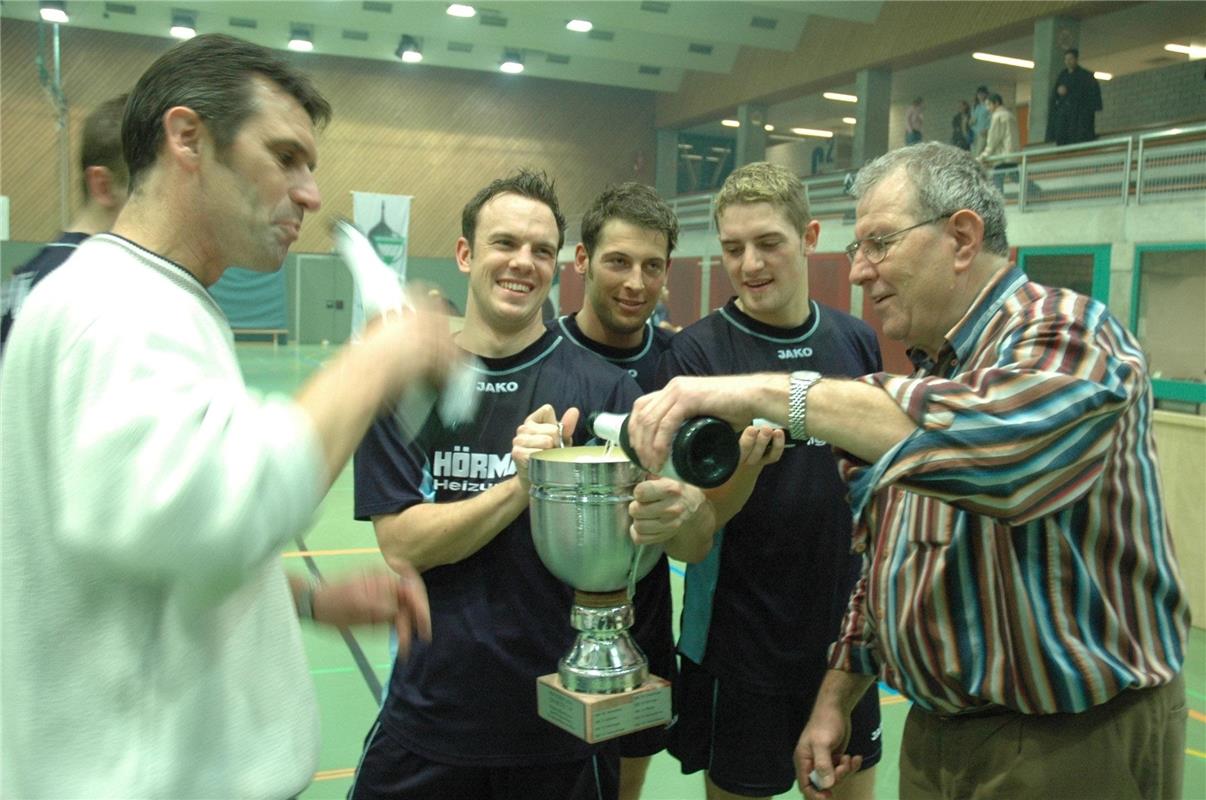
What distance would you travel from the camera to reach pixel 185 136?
1.35m

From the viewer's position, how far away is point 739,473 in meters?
2.18

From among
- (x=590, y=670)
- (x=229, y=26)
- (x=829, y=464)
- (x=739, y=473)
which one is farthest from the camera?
(x=229, y=26)

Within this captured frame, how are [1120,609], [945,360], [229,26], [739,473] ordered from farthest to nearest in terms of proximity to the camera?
[229,26] < [739,473] < [945,360] < [1120,609]

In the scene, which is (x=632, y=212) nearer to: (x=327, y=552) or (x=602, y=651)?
(x=602, y=651)

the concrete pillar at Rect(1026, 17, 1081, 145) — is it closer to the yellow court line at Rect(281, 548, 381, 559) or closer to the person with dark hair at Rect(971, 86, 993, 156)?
the person with dark hair at Rect(971, 86, 993, 156)

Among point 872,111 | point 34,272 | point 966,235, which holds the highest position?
point 872,111

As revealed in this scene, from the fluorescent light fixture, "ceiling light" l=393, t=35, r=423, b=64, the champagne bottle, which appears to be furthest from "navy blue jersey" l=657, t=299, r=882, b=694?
"ceiling light" l=393, t=35, r=423, b=64

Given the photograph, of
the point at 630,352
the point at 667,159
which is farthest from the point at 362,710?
the point at 667,159

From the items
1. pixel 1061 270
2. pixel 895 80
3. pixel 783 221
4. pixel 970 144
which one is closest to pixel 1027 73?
pixel 895 80

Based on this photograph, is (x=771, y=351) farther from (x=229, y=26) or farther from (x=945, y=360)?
(x=229, y=26)

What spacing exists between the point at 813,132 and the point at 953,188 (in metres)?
27.4

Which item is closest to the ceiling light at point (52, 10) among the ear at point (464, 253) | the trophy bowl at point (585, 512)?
the ear at point (464, 253)

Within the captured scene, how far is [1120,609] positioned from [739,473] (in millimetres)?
807

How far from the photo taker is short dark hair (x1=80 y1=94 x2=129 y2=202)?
2814 mm
